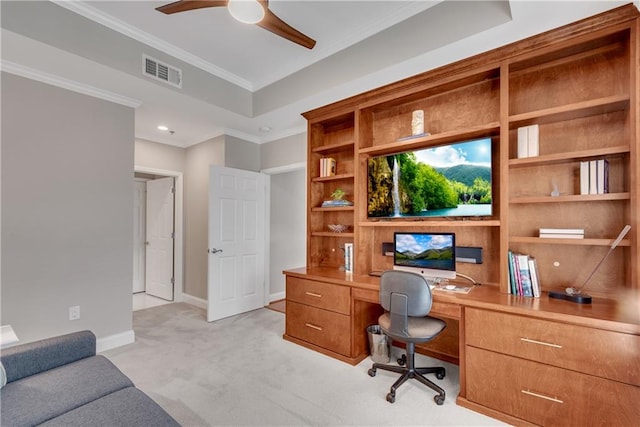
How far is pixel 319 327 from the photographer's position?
2857mm

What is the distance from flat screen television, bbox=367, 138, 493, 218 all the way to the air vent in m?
2.06

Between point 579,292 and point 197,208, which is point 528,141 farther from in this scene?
point 197,208

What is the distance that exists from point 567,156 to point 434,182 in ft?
2.98

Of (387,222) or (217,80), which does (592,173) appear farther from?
(217,80)

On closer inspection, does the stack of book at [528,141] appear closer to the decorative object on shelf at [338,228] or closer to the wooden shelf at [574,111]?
the wooden shelf at [574,111]

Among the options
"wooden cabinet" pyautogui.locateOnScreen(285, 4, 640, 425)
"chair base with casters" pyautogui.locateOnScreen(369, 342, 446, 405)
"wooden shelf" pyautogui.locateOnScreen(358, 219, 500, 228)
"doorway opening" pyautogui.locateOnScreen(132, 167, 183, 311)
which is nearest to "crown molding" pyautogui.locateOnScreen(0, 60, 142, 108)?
"doorway opening" pyautogui.locateOnScreen(132, 167, 183, 311)

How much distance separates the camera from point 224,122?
3.75 meters

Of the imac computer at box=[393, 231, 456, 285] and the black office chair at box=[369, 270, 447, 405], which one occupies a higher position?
the imac computer at box=[393, 231, 456, 285]

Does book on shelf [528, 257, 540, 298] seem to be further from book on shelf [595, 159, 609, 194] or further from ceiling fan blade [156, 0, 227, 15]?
ceiling fan blade [156, 0, 227, 15]

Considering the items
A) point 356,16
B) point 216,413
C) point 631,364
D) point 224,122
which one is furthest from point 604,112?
point 224,122

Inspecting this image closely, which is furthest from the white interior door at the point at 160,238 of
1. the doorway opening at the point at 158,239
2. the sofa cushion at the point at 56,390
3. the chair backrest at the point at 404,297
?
the chair backrest at the point at 404,297

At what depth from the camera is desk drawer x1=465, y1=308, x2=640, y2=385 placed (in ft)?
5.05

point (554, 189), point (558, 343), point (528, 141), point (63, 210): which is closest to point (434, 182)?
point (528, 141)

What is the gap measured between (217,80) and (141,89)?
76cm
